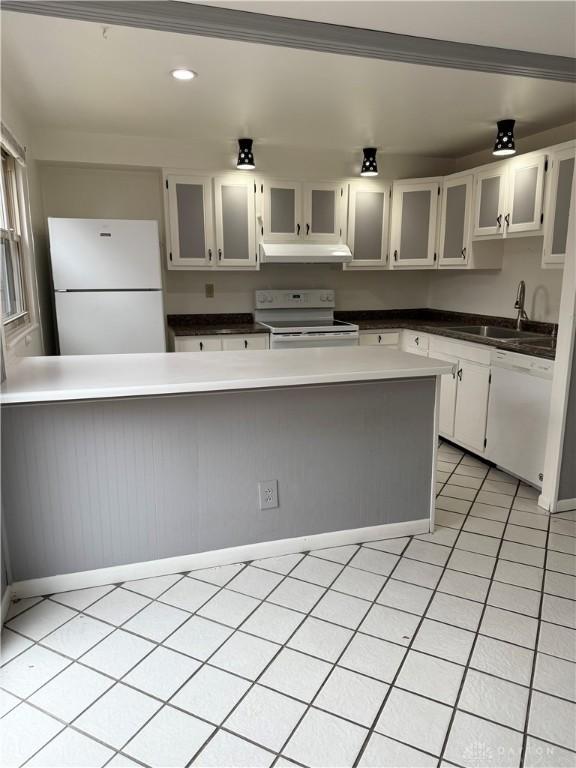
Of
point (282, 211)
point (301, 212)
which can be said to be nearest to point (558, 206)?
point (301, 212)

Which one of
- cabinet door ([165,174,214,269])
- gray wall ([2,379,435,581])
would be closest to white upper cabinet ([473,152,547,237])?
gray wall ([2,379,435,581])

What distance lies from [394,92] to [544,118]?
3.96ft

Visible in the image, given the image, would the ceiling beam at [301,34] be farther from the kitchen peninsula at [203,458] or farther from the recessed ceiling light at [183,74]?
the kitchen peninsula at [203,458]

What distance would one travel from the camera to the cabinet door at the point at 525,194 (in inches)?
133

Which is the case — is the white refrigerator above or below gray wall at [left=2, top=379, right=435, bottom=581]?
above

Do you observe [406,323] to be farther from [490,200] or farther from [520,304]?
[490,200]

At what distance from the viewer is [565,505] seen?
9.55ft

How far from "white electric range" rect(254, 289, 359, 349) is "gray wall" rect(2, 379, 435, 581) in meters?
1.92

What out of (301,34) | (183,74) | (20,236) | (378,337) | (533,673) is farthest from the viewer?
(378,337)

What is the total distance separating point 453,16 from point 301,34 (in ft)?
2.01

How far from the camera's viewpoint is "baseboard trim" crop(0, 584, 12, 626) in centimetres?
194

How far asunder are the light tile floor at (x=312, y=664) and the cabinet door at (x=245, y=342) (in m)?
2.11

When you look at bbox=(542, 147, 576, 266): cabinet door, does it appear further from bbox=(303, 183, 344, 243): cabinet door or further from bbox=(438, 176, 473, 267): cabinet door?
bbox=(303, 183, 344, 243): cabinet door

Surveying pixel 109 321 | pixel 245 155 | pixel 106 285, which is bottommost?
pixel 109 321
